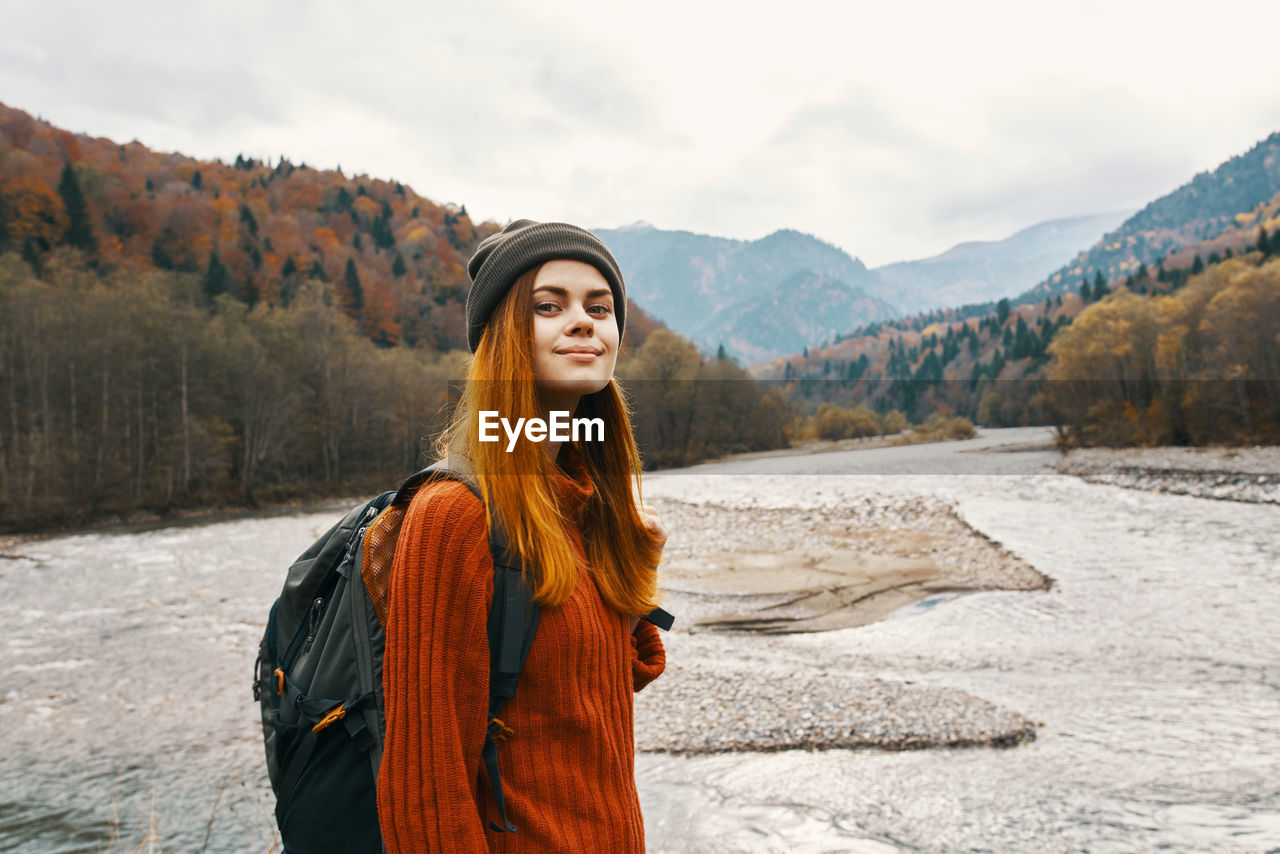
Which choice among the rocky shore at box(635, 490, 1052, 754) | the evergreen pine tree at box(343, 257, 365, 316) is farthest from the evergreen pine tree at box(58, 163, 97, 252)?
the rocky shore at box(635, 490, 1052, 754)

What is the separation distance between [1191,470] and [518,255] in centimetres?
3651

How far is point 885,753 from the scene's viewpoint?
647cm

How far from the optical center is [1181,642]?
9750 millimetres

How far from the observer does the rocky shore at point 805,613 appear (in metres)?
6.93

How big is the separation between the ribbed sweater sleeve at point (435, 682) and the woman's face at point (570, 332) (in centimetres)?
32

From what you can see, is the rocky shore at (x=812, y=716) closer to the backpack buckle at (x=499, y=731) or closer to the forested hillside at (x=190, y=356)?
the forested hillside at (x=190, y=356)

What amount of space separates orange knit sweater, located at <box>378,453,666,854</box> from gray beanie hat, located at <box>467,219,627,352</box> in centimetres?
39

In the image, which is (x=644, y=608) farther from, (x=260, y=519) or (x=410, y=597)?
(x=260, y=519)

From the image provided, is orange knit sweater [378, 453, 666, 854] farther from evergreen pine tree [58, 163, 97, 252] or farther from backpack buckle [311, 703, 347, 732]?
evergreen pine tree [58, 163, 97, 252]

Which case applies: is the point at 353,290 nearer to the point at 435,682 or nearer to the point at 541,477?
the point at 541,477

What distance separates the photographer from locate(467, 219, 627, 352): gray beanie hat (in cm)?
134

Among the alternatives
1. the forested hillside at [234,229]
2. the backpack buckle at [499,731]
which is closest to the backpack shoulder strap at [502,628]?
the backpack buckle at [499,731]

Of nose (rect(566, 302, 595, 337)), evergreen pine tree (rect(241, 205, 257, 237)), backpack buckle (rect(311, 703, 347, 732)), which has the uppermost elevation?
evergreen pine tree (rect(241, 205, 257, 237))

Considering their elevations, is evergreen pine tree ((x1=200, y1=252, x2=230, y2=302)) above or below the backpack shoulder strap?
above
